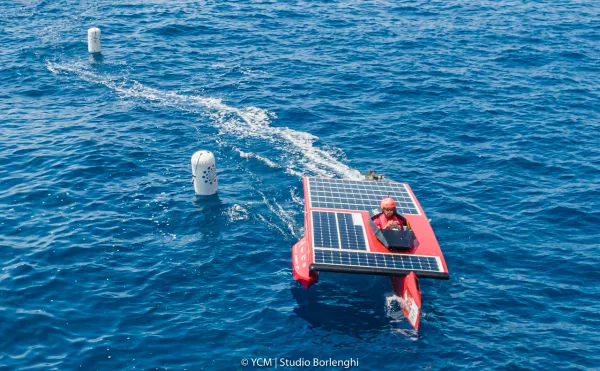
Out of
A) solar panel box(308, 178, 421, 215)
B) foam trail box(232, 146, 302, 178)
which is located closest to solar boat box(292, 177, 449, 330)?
solar panel box(308, 178, 421, 215)

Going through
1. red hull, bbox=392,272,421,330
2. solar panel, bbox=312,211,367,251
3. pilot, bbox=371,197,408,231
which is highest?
pilot, bbox=371,197,408,231

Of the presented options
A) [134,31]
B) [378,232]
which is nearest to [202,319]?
[378,232]

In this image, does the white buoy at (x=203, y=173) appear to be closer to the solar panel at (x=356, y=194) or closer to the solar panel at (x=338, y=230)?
the solar panel at (x=356, y=194)

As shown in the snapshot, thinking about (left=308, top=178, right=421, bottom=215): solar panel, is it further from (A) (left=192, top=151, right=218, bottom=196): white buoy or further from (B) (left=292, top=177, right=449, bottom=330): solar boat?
(A) (left=192, top=151, right=218, bottom=196): white buoy

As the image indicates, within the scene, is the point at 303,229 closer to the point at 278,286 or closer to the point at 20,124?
the point at 278,286

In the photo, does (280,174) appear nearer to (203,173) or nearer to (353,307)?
(203,173)

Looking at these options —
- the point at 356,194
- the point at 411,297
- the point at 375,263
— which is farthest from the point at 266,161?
the point at 411,297
